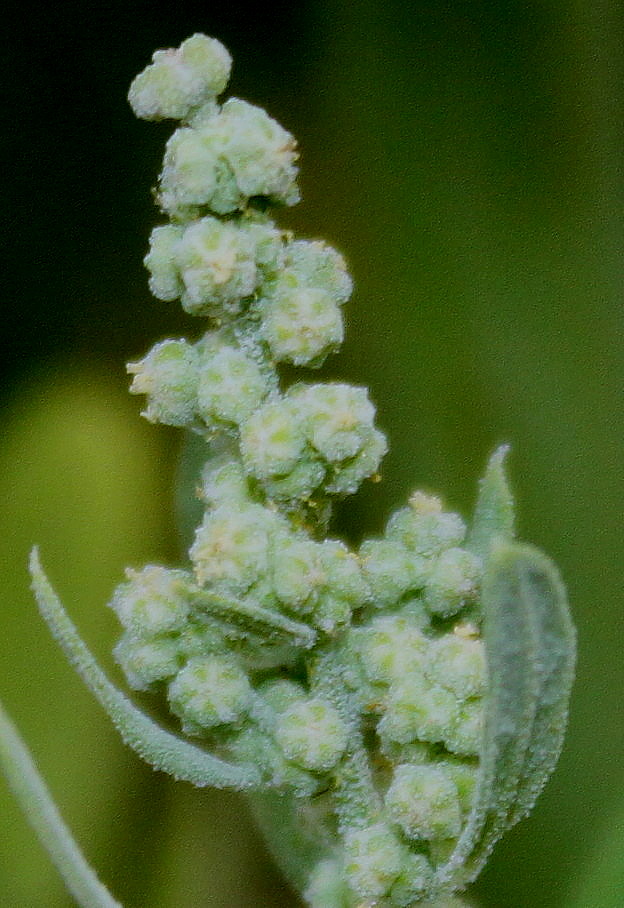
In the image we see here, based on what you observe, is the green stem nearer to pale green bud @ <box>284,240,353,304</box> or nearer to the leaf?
the leaf

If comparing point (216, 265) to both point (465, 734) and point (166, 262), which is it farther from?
point (465, 734)

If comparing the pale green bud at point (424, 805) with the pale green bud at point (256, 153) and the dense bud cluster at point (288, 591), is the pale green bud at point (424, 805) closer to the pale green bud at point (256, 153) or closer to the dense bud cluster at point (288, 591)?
the dense bud cluster at point (288, 591)

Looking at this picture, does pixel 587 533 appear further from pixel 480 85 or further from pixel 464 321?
pixel 480 85

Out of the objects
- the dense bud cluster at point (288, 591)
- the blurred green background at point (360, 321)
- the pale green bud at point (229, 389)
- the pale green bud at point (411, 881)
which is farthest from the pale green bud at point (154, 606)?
the blurred green background at point (360, 321)

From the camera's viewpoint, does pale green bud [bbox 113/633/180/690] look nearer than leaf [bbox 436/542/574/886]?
No

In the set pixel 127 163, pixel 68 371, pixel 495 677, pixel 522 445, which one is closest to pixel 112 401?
pixel 68 371

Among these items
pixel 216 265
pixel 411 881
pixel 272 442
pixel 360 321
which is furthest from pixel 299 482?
pixel 360 321

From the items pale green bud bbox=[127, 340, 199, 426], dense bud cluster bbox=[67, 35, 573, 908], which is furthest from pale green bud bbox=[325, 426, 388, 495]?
pale green bud bbox=[127, 340, 199, 426]
